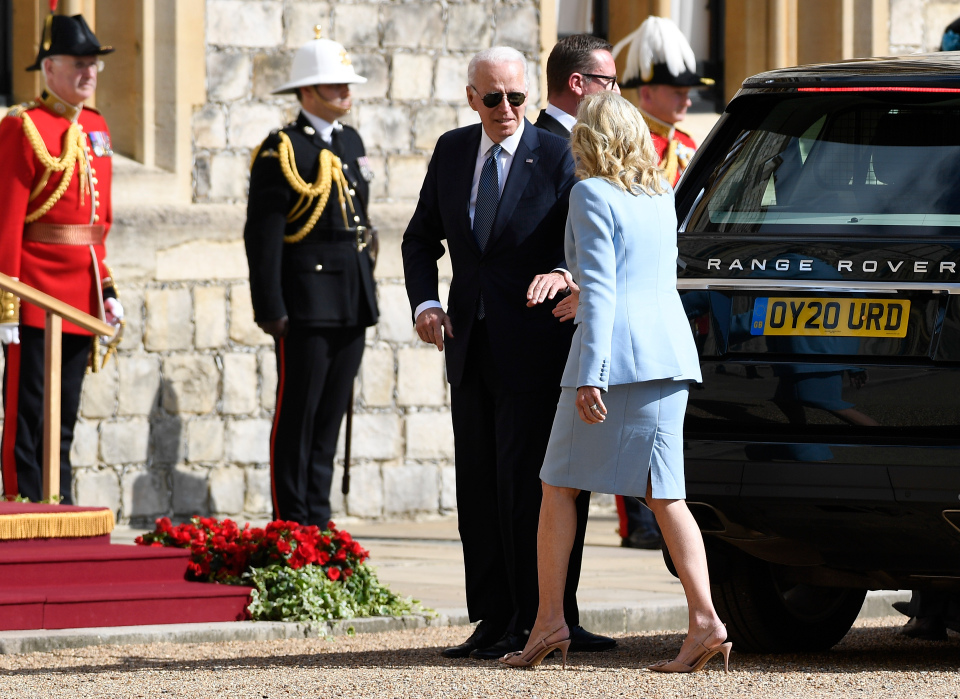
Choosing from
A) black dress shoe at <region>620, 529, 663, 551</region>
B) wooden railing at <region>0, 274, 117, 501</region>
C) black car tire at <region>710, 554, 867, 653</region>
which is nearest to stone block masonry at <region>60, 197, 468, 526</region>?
black dress shoe at <region>620, 529, 663, 551</region>

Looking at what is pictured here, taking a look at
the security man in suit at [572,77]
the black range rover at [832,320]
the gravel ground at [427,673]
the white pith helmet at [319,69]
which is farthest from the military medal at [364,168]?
the black range rover at [832,320]

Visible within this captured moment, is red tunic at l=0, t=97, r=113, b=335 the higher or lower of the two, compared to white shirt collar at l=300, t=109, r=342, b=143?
lower

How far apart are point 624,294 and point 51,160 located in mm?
4309

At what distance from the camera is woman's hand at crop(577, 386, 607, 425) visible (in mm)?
5410

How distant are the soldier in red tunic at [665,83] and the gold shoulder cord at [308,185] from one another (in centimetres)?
161

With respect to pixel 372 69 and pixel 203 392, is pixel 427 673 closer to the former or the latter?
pixel 203 392

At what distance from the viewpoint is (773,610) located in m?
6.27

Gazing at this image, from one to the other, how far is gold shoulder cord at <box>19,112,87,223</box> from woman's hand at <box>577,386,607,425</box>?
437 cm

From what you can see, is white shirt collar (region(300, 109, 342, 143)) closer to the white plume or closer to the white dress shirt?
the white plume

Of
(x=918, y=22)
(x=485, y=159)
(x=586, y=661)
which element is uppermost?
(x=918, y=22)

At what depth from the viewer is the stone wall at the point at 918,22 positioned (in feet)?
42.2

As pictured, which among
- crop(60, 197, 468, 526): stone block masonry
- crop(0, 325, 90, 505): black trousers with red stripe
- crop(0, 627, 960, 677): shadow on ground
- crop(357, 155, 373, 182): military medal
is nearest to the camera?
crop(0, 627, 960, 677): shadow on ground

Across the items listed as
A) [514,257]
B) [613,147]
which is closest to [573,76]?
[514,257]

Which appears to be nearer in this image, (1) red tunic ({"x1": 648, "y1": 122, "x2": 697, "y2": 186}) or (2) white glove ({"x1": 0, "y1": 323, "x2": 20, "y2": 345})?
(2) white glove ({"x1": 0, "y1": 323, "x2": 20, "y2": 345})
